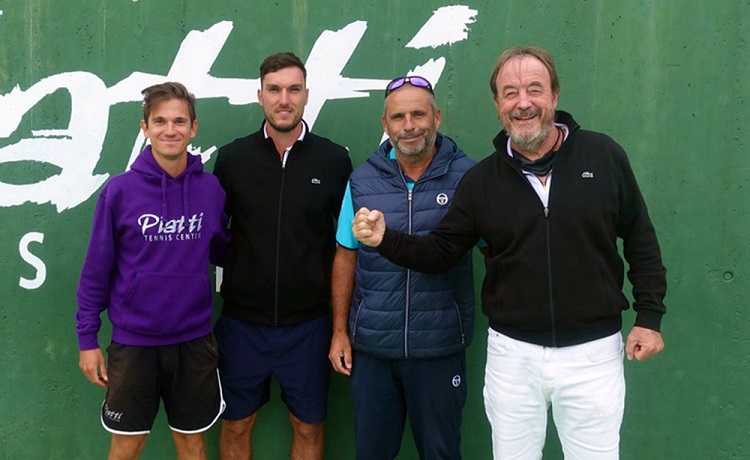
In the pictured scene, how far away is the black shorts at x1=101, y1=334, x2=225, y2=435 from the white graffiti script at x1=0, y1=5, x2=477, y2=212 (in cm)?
107

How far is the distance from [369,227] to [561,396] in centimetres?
91

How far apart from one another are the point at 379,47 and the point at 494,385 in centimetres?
173

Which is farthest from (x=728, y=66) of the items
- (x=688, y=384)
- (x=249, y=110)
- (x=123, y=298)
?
(x=123, y=298)

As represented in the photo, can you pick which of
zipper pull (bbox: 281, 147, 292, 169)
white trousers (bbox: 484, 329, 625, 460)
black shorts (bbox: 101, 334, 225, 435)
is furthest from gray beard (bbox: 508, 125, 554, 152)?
black shorts (bbox: 101, 334, 225, 435)

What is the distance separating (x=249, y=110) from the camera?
334cm

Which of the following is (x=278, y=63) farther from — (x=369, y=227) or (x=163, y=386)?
(x=163, y=386)

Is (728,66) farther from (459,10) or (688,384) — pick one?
(688,384)

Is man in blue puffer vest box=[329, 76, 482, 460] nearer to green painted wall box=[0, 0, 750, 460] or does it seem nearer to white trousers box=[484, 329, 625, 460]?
white trousers box=[484, 329, 625, 460]

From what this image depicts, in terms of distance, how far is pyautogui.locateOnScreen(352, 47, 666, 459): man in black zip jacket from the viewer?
2320mm

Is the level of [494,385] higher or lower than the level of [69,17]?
lower

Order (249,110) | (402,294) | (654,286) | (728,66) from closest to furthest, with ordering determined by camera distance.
A: 1. (654,286)
2. (402,294)
3. (728,66)
4. (249,110)

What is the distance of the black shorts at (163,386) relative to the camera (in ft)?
8.75

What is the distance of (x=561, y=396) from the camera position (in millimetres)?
2355

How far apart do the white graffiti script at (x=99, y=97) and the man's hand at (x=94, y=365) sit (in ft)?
3.23
